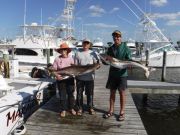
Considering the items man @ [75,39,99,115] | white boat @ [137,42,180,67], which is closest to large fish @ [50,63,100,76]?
man @ [75,39,99,115]

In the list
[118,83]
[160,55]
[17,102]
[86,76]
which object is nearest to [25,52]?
[17,102]

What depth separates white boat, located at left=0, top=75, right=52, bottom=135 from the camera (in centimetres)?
675

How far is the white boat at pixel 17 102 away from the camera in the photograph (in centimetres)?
675

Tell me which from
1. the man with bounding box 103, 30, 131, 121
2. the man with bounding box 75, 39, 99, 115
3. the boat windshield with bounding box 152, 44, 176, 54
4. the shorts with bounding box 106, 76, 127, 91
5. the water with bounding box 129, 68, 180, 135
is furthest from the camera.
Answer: the boat windshield with bounding box 152, 44, 176, 54

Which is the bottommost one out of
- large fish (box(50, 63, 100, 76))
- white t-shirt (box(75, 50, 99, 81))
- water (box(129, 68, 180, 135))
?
water (box(129, 68, 180, 135))

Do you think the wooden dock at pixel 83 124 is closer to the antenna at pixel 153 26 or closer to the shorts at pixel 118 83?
the shorts at pixel 118 83

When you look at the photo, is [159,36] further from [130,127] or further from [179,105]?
[130,127]

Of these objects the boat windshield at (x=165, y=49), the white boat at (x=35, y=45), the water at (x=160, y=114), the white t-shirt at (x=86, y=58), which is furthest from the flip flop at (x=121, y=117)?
the boat windshield at (x=165, y=49)

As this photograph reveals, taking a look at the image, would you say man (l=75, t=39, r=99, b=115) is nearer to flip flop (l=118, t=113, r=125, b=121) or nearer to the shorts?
the shorts

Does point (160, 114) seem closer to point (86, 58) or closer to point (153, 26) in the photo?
point (86, 58)

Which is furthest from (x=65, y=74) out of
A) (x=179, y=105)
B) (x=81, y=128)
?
(x=179, y=105)

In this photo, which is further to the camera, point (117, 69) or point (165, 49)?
point (165, 49)

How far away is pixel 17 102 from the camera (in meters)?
7.55

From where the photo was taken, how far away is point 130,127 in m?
6.66
